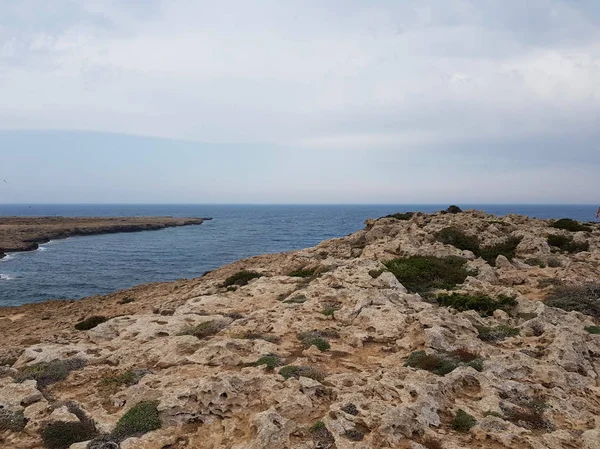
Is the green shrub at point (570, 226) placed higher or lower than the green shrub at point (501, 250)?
higher

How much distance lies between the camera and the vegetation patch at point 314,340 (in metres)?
14.6

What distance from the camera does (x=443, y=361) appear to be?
12617 millimetres

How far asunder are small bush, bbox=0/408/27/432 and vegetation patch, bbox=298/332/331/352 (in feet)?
27.6

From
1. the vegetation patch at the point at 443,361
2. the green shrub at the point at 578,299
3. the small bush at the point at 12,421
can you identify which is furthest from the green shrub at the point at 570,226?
the small bush at the point at 12,421

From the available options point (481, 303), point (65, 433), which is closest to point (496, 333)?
point (481, 303)

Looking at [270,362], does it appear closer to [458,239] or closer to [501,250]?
[501,250]

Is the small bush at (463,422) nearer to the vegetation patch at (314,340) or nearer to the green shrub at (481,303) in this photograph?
the vegetation patch at (314,340)

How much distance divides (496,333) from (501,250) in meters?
15.3

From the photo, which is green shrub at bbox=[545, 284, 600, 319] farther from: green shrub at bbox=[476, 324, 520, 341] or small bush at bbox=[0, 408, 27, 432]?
small bush at bbox=[0, 408, 27, 432]

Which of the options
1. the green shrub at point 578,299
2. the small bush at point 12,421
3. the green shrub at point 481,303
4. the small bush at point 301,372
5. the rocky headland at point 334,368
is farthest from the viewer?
the green shrub at point 481,303

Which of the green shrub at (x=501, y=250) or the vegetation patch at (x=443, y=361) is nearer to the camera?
the vegetation patch at (x=443, y=361)

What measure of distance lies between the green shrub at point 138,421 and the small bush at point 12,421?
2.49 meters

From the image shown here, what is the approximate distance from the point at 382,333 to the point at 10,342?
16.6m

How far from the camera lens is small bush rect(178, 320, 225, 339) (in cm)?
1605
